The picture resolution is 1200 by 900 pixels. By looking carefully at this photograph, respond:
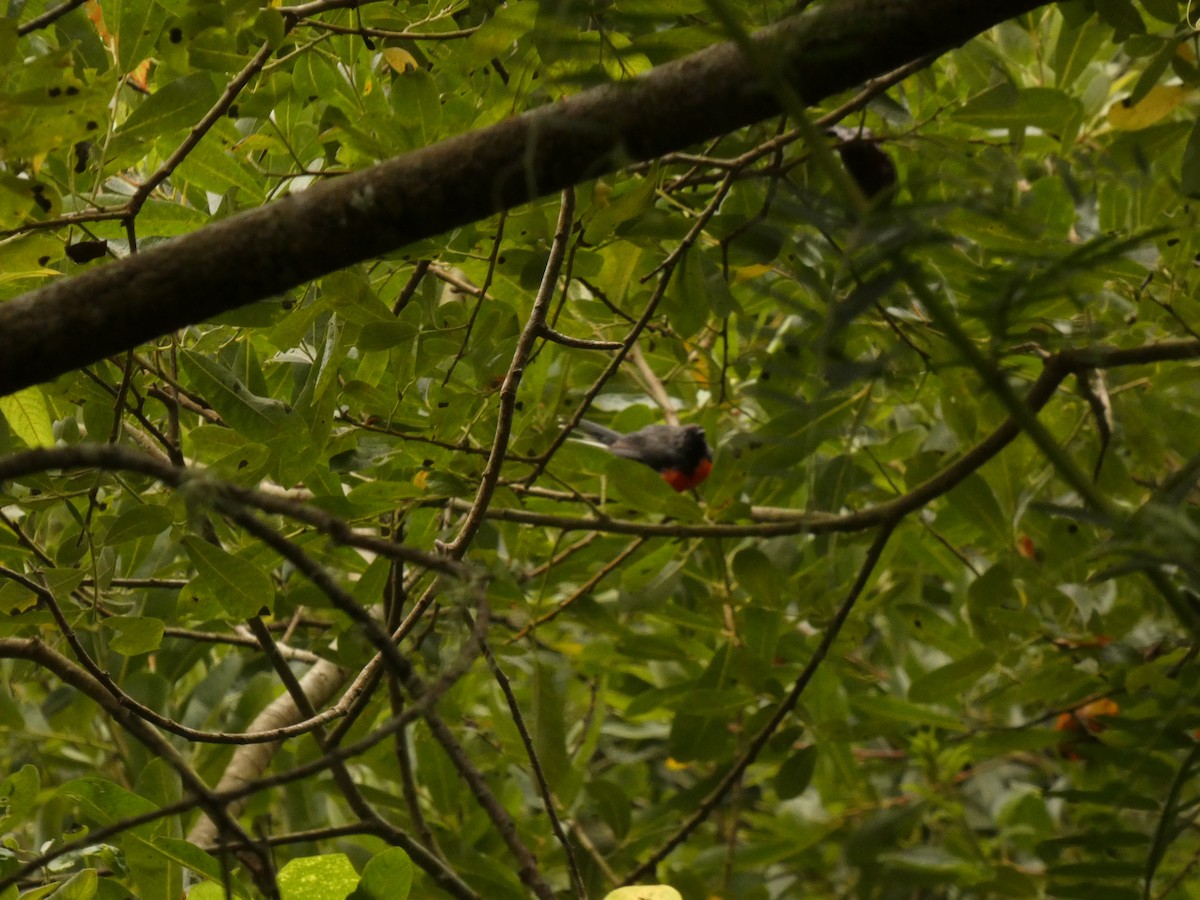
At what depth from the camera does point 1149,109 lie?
6.62ft

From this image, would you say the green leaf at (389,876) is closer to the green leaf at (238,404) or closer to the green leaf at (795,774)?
the green leaf at (238,404)

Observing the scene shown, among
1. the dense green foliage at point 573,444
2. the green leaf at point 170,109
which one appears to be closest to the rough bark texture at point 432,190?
the dense green foliage at point 573,444

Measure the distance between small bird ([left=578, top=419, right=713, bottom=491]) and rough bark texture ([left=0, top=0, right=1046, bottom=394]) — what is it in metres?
2.11

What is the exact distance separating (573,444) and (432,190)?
4.09ft

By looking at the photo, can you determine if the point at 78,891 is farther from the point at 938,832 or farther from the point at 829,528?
the point at 938,832

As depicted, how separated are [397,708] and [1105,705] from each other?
5.14 feet

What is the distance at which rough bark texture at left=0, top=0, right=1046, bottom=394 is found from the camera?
3.25ft

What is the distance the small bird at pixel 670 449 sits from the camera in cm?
326

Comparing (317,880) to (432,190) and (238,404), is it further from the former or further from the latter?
(432,190)

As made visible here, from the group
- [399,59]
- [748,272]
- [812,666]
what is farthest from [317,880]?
[748,272]

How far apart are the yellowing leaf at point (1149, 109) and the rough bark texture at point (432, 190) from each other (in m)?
1.11

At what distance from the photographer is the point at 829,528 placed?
1.86 m

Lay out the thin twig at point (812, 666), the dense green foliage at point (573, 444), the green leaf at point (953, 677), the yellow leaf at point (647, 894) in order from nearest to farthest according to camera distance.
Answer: the dense green foliage at point (573, 444), the yellow leaf at point (647, 894), the thin twig at point (812, 666), the green leaf at point (953, 677)

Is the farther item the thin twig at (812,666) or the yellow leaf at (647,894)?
the thin twig at (812,666)
